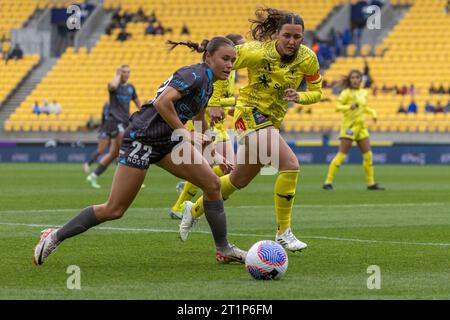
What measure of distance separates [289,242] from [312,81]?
1.83 m

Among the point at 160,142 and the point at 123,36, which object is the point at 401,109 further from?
the point at 160,142

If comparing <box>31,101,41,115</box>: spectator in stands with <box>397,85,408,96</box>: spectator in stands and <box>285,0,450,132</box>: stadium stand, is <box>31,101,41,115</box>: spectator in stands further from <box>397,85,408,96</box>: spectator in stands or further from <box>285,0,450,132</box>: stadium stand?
<box>397,85,408,96</box>: spectator in stands

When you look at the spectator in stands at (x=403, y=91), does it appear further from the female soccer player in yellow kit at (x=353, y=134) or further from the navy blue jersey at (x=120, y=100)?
the navy blue jersey at (x=120, y=100)

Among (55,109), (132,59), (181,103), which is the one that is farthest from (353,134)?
(132,59)

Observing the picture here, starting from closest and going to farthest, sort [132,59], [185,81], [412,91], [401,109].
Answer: [185,81] < [401,109] < [412,91] < [132,59]

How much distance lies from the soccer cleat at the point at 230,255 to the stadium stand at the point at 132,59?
35264 mm

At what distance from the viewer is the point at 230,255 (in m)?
10.3

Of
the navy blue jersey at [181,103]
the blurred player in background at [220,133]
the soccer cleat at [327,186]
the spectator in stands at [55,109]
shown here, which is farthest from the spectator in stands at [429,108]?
the navy blue jersey at [181,103]

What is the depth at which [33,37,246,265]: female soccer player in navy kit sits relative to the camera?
9883mm

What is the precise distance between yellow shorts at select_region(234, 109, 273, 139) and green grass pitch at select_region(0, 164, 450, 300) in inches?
49.5

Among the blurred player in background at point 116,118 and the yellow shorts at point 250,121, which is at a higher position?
the yellow shorts at point 250,121

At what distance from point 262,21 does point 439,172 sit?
69.3ft

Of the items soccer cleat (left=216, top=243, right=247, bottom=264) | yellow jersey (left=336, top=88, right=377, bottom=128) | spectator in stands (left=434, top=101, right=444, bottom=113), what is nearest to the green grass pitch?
soccer cleat (left=216, top=243, right=247, bottom=264)

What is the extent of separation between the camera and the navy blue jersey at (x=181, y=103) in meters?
9.86
